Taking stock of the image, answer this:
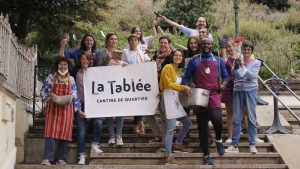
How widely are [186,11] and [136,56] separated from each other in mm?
17762

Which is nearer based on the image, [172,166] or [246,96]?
[172,166]

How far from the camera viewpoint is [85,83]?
355 inches

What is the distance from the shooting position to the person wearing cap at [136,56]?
902 cm

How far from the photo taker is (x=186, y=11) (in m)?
26.5

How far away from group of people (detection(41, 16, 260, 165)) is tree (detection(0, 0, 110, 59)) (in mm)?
5390

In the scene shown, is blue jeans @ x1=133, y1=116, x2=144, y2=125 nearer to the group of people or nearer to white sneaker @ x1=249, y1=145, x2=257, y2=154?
the group of people

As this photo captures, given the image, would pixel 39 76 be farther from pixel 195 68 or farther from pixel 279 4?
pixel 279 4

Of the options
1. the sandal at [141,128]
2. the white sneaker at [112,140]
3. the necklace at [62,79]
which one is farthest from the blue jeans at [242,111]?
the necklace at [62,79]

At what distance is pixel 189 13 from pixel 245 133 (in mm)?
17239

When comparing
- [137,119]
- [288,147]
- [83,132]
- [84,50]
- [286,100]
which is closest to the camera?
[83,132]

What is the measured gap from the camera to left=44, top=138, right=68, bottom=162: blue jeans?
8.27 metres

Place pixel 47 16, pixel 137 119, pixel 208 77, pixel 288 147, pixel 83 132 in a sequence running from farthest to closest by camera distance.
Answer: pixel 47 16, pixel 137 119, pixel 288 147, pixel 83 132, pixel 208 77

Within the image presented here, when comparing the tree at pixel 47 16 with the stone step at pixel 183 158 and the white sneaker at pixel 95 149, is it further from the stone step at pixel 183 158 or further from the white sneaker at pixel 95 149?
the stone step at pixel 183 158

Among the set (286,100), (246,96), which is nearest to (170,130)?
(246,96)
